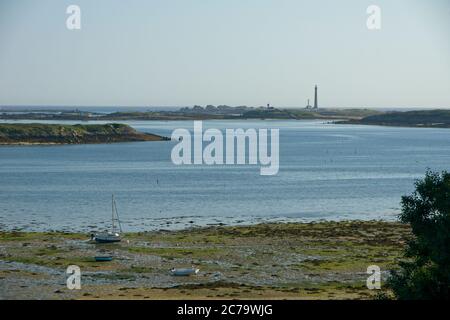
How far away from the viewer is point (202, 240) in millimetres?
44969

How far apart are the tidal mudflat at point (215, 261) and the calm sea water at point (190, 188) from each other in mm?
5815

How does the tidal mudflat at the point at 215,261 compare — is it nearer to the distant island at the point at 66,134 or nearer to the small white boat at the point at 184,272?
the small white boat at the point at 184,272

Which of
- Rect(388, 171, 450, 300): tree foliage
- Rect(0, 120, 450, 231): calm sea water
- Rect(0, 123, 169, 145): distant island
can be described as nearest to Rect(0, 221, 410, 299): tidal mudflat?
Rect(0, 120, 450, 231): calm sea water

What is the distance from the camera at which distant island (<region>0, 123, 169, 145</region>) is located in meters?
146

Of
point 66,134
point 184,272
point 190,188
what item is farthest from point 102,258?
point 66,134

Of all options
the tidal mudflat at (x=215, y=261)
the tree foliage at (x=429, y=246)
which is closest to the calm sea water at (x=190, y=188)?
the tidal mudflat at (x=215, y=261)

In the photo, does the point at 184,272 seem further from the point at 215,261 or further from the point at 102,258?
the point at 102,258

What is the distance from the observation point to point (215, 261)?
38.6 metres

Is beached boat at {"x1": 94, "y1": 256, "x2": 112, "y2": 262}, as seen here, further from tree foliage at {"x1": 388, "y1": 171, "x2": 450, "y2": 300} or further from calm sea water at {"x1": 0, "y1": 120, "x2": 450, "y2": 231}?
tree foliage at {"x1": 388, "y1": 171, "x2": 450, "y2": 300}

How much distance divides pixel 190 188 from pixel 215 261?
1491 inches

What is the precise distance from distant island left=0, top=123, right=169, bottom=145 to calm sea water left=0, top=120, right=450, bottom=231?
1541 cm

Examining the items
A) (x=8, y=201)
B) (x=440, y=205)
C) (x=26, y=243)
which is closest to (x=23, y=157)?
(x=8, y=201)

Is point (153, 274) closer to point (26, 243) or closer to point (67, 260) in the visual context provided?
point (67, 260)

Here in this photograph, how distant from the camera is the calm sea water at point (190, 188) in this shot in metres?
56.3
